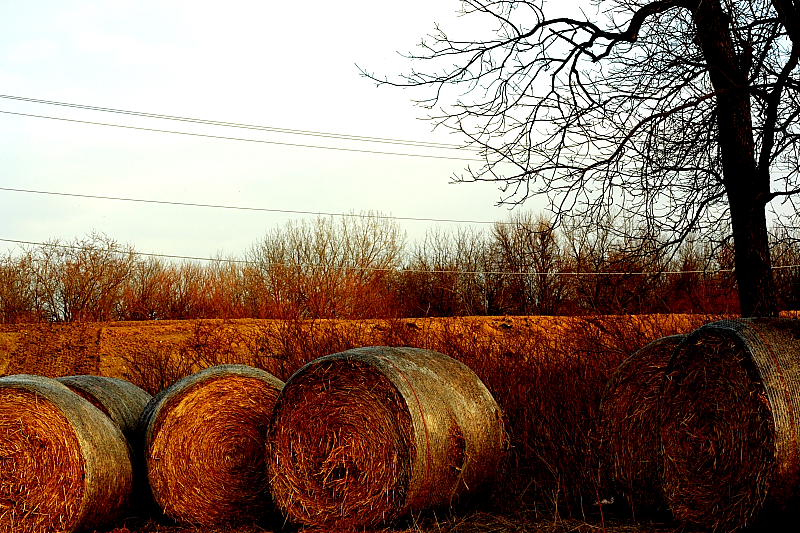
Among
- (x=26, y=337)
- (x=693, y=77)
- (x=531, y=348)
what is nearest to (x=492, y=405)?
(x=693, y=77)

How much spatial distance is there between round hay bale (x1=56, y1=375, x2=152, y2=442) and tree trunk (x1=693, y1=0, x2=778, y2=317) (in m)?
7.28

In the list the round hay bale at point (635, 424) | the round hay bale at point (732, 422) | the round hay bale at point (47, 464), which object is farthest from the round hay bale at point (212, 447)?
the round hay bale at point (732, 422)

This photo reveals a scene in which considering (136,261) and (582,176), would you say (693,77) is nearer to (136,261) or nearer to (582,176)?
(582,176)

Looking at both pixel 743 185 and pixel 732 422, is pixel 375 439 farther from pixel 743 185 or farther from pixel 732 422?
pixel 743 185

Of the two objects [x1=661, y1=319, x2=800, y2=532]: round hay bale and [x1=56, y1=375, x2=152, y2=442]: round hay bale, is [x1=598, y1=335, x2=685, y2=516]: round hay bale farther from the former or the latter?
[x1=56, y1=375, x2=152, y2=442]: round hay bale

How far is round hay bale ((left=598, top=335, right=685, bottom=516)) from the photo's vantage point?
724 cm

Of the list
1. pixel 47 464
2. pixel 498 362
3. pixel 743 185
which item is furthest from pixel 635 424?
pixel 498 362

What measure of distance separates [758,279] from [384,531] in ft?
20.0

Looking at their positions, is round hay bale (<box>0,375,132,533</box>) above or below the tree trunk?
below

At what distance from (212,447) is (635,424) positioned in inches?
152

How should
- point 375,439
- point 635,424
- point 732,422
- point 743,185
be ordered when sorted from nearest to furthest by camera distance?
point 732,422, point 375,439, point 635,424, point 743,185

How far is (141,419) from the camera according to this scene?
342 inches

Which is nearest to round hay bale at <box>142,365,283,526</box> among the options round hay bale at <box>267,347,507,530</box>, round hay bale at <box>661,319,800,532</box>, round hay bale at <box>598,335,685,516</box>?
round hay bale at <box>267,347,507,530</box>

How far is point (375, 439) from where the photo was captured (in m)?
7.00
